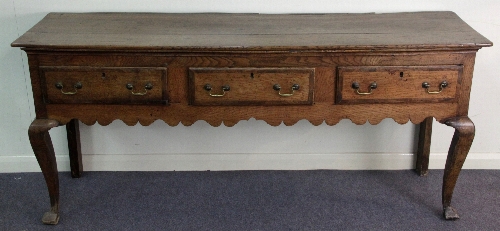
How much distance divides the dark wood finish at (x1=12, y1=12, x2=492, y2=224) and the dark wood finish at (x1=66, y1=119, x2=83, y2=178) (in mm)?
428

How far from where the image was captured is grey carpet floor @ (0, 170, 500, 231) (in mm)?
2658

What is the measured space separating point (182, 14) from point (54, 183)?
3.05ft

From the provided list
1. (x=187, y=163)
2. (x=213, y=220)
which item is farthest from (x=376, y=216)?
(x=187, y=163)

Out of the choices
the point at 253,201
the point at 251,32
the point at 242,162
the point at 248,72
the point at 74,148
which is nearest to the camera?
the point at 248,72

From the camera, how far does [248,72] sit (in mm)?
2355

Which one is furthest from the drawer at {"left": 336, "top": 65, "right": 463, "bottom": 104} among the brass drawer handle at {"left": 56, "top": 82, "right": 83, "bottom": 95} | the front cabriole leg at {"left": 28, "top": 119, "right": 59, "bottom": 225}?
the front cabriole leg at {"left": 28, "top": 119, "right": 59, "bottom": 225}

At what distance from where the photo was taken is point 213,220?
268 centimetres

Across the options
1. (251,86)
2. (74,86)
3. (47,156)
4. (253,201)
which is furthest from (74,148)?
(251,86)

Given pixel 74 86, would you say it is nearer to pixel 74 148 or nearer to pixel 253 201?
pixel 74 148

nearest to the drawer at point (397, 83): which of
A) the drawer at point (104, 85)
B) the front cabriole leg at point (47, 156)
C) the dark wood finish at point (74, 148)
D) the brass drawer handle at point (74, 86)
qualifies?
the drawer at point (104, 85)

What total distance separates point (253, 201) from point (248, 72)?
743 millimetres

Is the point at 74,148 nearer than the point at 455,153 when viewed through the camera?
No

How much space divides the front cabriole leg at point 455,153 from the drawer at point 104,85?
119 centimetres

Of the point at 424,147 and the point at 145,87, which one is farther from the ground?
the point at 145,87
